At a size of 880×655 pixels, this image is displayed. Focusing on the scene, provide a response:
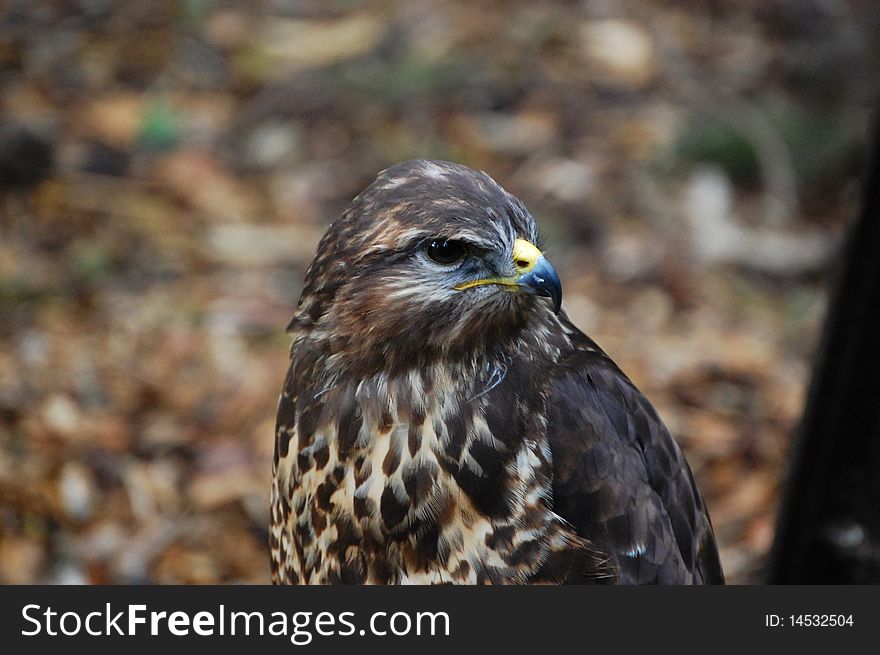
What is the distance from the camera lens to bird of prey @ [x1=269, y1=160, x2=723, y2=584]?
9.54ft

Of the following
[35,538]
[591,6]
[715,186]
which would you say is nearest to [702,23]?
[591,6]

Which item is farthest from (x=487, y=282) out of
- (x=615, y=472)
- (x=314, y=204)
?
(x=314, y=204)

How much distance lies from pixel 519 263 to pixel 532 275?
0.04 metres

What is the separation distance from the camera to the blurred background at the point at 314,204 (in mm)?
5160

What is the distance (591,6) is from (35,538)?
496 centimetres

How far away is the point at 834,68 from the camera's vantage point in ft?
23.5

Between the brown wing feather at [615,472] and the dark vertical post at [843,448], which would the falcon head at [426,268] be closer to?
the brown wing feather at [615,472]

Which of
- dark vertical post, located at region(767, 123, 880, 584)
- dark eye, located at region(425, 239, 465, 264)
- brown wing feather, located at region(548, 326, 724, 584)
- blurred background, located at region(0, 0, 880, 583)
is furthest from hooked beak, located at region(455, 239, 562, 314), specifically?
blurred background, located at region(0, 0, 880, 583)

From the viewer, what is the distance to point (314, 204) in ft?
21.8

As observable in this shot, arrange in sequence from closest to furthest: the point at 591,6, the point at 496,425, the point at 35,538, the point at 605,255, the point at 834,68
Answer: the point at 496,425 < the point at 35,538 < the point at 605,255 < the point at 834,68 < the point at 591,6

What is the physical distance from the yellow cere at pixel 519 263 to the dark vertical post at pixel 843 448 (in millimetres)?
1066

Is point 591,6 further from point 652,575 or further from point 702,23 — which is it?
point 652,575

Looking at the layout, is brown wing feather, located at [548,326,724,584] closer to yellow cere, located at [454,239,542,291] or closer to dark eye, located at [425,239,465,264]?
yellow cere, located at [454,239,542,291]

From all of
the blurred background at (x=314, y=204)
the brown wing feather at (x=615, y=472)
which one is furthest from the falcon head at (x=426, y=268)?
the blurred background at (x=314, y=204)
